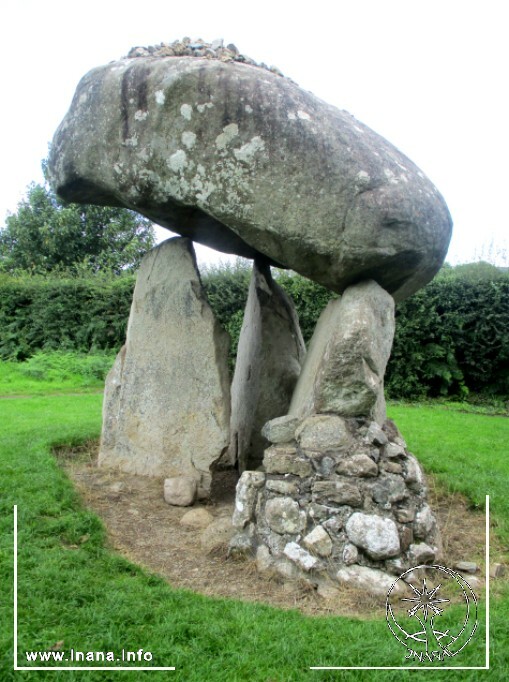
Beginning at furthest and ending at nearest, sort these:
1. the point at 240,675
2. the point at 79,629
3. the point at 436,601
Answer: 1. the point at 436,601
2. the point at 79,629
3. the point at 240,675

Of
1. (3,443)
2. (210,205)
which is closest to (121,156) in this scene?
(210,205)

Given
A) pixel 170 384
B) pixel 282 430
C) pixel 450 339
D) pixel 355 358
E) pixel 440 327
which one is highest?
pixel 440 327

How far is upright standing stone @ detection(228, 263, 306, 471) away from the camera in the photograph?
689 centimetres

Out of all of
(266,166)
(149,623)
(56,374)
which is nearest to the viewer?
(149,623)

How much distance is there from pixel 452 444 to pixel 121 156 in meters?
5.85

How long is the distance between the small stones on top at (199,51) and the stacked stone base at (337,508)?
3.21 meters

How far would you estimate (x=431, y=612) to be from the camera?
395cm

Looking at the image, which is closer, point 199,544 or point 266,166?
point 199,544

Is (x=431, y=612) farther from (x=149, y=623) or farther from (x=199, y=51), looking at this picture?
(x=199, y=51)

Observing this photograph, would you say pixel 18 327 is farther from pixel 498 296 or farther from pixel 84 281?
pixel 498 296

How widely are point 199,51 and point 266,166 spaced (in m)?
1.35

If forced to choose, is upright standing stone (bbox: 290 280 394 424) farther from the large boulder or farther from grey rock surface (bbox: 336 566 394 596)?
grey rock surface (bbox: 336 566 394 596)

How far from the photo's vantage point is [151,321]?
254 inches

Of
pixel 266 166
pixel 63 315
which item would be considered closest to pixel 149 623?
pixel 266 166
